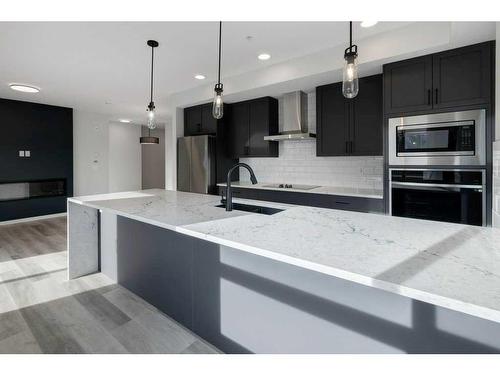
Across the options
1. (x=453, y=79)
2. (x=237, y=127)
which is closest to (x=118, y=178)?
(x=237, y=127)

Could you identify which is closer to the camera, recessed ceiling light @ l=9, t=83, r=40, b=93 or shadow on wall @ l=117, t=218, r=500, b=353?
shadow on wall @ l=117, t=218, r=500, b=353

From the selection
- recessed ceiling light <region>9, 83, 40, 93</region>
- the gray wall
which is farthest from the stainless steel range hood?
the gray wall

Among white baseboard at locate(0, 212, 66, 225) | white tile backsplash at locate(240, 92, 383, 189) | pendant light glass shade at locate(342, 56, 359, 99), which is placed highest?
pendant light glass shade at locate(342, 56, 359, 99)

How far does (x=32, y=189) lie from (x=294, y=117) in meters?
5.62

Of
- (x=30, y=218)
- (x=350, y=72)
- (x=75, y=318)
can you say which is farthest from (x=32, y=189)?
(x=350, y=72)

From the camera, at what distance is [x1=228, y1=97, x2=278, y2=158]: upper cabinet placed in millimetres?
4418

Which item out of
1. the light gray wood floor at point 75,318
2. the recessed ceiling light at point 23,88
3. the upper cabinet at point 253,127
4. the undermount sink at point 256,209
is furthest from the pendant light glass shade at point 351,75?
the recessed ceiling light at point 23,88

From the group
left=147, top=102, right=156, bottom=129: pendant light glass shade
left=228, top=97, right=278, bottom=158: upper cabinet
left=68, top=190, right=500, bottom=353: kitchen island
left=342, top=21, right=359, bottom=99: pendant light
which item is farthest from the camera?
left=228, top=97, right=278, bottom=158: upper cabinet

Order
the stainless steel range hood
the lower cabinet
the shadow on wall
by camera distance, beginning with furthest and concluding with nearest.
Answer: the stainless steel range hood
the lower cabinet
the shadow on wall

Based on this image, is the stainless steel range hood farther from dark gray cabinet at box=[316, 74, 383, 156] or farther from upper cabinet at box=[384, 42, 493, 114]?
upper cabinet at box=[384, 42, 493, 114]

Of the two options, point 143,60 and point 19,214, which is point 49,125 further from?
point 143,60

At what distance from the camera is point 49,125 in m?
5.96

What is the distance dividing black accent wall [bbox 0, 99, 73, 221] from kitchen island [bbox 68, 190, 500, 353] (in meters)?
4.72

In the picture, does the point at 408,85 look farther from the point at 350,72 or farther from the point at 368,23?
the point at 350,72
